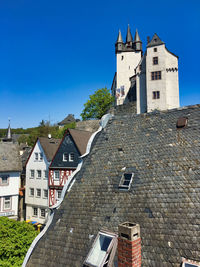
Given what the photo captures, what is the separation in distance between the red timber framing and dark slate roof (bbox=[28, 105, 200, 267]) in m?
16.9

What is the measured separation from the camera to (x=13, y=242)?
12.8 m

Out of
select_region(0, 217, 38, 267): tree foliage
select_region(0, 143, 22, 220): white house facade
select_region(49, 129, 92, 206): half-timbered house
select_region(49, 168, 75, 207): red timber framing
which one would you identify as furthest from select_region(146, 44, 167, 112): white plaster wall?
select_region(0, 217, 38, 267): tree foliage

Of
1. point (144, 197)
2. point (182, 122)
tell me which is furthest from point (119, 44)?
point (144, 197)

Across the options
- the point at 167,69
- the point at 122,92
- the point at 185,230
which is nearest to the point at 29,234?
the point at 185,230

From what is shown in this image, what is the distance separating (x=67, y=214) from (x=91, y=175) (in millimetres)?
1588

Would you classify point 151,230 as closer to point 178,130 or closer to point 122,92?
point 178,130

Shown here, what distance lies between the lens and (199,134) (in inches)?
256

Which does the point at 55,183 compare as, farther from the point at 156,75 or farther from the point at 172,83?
the point at 172,83

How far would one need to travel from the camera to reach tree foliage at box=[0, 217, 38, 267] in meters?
11.7

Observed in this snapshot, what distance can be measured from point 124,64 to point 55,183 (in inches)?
1485

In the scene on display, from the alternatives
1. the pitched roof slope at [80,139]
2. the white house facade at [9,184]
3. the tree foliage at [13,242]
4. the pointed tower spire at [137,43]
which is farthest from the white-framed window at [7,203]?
the pointed tower spire at [137,43]

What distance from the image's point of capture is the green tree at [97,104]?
52.2 m

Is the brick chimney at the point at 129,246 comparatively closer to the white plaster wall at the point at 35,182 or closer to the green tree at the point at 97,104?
the white plaster wall at the point at 35,182

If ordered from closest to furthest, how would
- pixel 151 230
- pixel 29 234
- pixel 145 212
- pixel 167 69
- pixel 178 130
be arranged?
pixel 151 230 < pixel 145 212 < pixel 178 130 < pixel 29 234 < pixel 167 69
